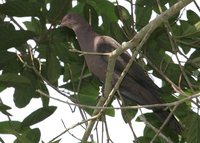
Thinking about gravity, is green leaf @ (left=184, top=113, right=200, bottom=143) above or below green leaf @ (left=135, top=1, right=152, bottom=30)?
below

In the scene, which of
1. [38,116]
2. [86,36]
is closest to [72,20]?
[86,36]

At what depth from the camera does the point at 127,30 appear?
3465mm

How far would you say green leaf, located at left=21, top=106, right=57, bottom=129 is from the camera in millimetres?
3162

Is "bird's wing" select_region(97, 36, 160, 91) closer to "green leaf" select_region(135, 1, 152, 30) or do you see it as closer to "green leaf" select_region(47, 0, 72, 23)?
"green leaf" select_region(135, 1, 152, 30)

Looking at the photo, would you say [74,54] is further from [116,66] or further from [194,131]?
[194,131]

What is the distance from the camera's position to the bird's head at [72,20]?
3.69 m

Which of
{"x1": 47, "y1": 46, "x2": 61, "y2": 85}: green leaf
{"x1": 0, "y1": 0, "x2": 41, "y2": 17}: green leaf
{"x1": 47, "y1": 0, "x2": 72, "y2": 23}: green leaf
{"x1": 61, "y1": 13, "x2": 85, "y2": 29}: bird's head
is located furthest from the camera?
{"x1": 61, "y1": 13, "x2": 85, "y2": 29}: bird's head

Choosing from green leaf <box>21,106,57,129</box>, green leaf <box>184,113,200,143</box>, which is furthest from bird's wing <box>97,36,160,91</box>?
green leaf <box>21,106,57,129</box>

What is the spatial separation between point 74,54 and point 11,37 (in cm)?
74

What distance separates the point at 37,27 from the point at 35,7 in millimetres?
382

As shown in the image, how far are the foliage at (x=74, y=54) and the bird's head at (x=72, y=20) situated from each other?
0.16 ft

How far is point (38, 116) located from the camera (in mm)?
3174

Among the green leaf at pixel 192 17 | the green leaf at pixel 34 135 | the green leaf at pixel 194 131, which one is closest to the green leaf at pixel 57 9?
the green leaf at pixel 34 135

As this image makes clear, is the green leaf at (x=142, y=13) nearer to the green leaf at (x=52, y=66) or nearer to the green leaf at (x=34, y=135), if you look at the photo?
the green leaf at (x=52, y=66)
